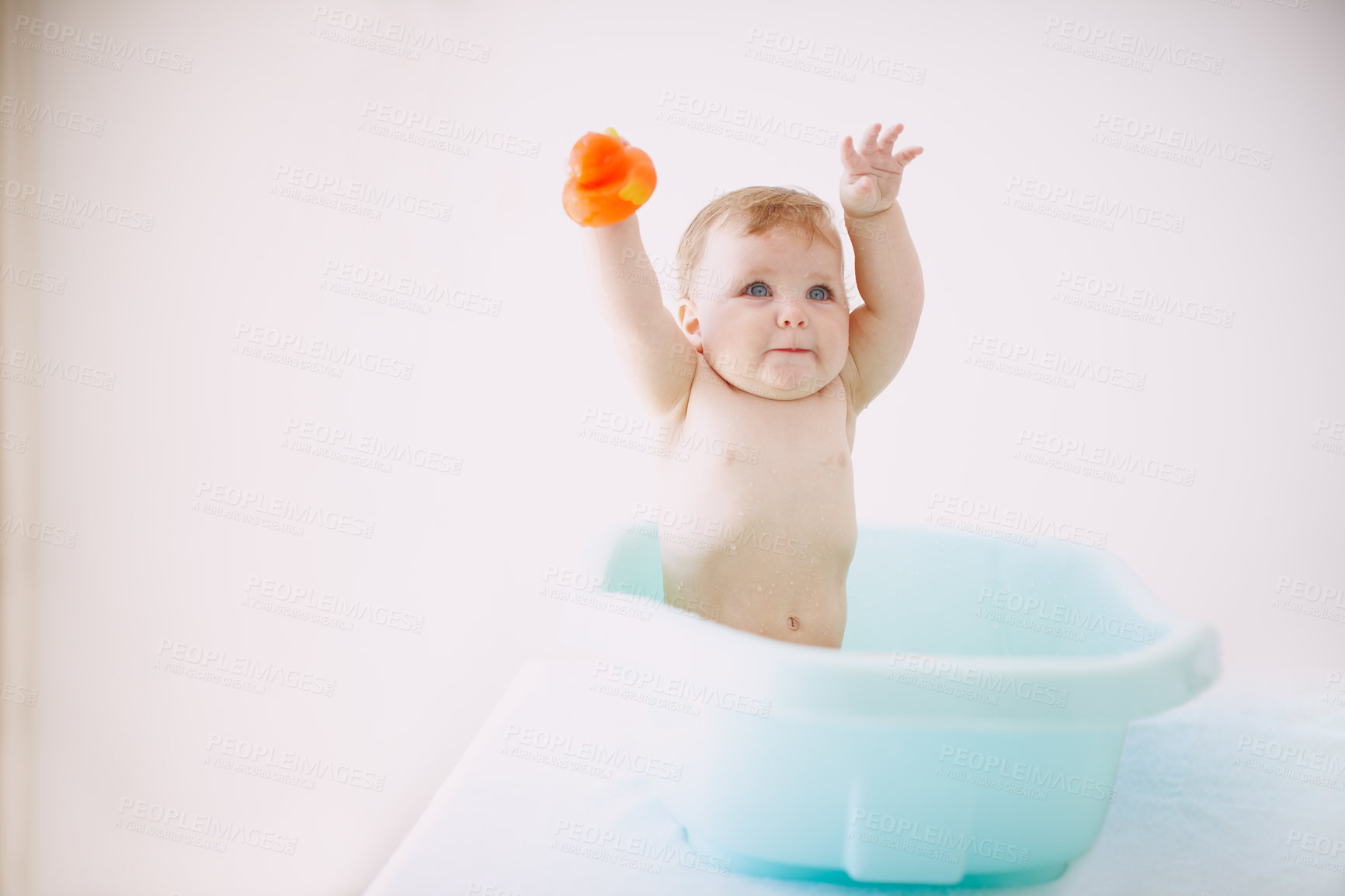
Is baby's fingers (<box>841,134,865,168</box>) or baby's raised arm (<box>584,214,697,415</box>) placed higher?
baby's fingers (<box>841,134,865,168</box>)

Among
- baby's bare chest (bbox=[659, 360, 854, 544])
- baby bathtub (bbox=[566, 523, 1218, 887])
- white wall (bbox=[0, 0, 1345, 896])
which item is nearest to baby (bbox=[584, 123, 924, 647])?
baby's bare chest (bbox=[659, 360, 854, 544])

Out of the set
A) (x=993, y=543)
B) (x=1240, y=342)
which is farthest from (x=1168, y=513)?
(x=993, y=543)

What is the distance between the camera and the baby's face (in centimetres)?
100

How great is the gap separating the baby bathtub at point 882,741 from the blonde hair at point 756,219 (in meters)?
0.42

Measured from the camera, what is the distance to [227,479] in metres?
1.33

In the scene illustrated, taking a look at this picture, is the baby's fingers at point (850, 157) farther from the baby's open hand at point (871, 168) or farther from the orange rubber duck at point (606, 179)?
the orange rubber duck at point (606, 179)

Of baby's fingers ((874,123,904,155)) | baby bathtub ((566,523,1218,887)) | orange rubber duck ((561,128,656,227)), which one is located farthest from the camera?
baby's fingers ((874,123,904,155))

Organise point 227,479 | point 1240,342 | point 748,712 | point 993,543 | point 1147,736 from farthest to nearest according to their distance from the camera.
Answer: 1. point 1240,342
2. point 227,479
3. point 993,543
4. point 1147,736
5. point 748,712

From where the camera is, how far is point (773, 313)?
997mm

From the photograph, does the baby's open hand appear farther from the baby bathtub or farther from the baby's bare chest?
the baby bathtub

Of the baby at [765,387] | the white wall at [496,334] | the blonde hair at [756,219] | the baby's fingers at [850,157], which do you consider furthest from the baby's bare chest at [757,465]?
the white wall at [496,334]

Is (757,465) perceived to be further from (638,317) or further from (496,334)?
(496,334)

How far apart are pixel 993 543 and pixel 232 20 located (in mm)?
1146

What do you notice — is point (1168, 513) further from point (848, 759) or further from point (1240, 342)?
point (848, 759)
